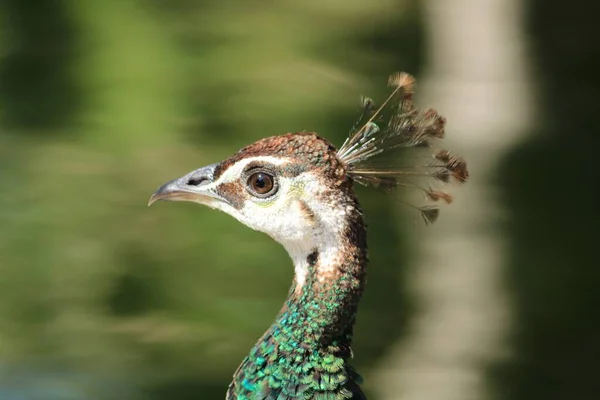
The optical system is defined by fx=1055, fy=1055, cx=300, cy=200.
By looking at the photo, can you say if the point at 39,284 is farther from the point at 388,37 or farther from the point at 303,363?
the point at 303,363

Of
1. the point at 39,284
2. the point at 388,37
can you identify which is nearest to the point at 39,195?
the point at 39,284

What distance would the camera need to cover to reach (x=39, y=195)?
488 cm

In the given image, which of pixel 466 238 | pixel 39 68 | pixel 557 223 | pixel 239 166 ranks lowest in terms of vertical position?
pixel 239 166

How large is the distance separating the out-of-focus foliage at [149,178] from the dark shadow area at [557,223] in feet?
1.63

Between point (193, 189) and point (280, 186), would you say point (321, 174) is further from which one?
point (193, 189)

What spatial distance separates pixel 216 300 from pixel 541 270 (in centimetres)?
135

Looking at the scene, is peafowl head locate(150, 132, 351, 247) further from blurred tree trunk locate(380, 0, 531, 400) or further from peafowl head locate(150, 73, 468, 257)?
blurred tree trunk locate(380, 0, 531, 400)

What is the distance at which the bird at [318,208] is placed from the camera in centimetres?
175

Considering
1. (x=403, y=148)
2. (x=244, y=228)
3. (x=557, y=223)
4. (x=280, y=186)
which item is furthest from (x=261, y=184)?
(x=557, y=223)

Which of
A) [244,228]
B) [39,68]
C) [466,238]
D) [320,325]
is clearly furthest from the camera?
[39,68]

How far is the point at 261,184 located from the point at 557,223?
3.00 m

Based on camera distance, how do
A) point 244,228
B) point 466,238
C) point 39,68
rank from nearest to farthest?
point 466,238 → point 244,228 → point 39,68

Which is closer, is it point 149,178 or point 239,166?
point 239,166

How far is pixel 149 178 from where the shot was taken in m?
4.62
